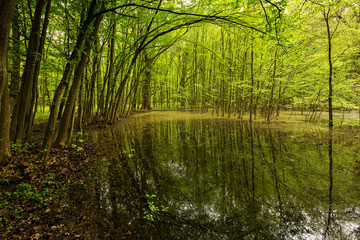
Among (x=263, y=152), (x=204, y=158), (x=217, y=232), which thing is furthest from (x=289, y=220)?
(x=263, y=152)

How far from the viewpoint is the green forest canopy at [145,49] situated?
4730mm

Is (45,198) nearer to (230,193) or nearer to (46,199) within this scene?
(46,199)

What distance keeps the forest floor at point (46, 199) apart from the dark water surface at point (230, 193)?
0.36m

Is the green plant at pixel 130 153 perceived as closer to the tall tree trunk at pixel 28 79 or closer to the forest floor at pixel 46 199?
the forest floor at pixel 46 199

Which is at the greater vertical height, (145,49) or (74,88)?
(145,49)

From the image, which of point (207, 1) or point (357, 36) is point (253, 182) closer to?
point (207, 1)

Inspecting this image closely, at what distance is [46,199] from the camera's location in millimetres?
3066

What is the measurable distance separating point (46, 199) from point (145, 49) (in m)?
11.3

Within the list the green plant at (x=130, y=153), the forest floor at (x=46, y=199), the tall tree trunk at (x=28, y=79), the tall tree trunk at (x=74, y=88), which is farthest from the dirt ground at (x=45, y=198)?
the green plant at (x=130, y=153)

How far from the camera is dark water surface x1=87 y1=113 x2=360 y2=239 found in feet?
8.94

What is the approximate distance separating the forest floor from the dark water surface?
36 centimetres

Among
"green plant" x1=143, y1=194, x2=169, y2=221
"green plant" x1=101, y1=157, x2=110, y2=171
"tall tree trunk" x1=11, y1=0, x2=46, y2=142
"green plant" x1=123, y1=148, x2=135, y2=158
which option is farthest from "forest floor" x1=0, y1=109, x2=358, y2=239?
"green plant" x1=123, y1=148, x2=135, y2=158

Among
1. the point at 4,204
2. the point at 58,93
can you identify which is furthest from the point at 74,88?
the point at 4,204

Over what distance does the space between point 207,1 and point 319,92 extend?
1444 cm
